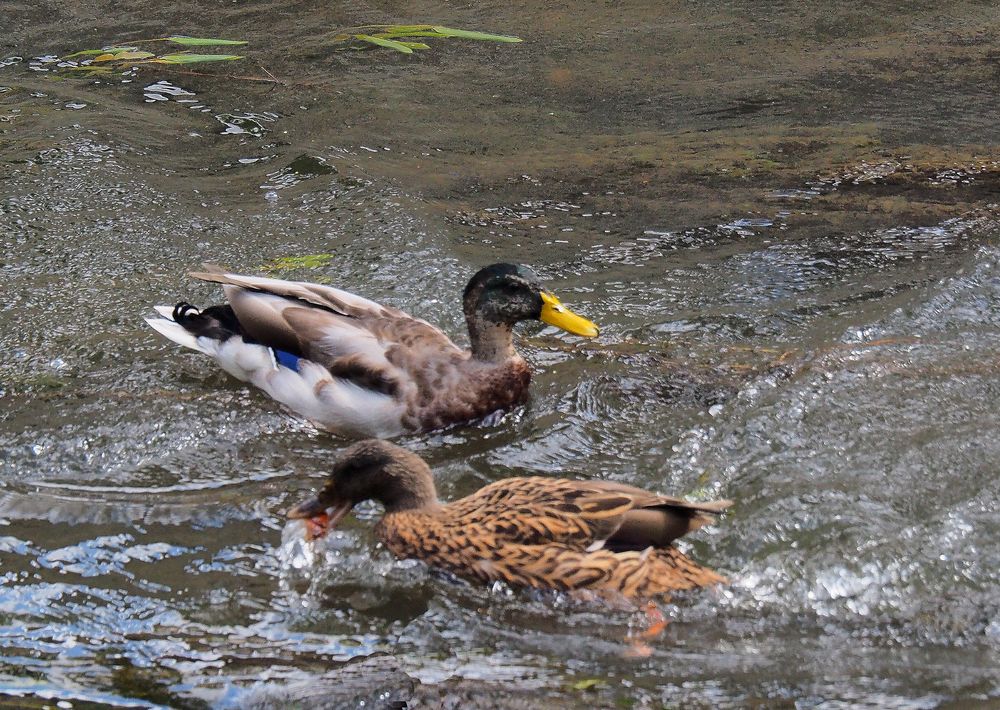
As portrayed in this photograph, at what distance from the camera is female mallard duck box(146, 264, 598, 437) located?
6.44 meters

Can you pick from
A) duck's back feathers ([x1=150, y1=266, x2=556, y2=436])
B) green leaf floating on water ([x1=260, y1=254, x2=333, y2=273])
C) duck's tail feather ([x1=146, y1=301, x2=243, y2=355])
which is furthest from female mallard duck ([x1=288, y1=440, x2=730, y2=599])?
green leaf floating on water ([x1=260, y1=254, x2=333, y2=273])

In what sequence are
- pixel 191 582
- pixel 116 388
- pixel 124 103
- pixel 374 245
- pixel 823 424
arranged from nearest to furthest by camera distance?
pixel 191 582 < pixel 823 424 < pixel 116 388 < pixel 374 245 < pixel 124 103

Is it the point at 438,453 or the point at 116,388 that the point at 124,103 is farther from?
the point at 438,453

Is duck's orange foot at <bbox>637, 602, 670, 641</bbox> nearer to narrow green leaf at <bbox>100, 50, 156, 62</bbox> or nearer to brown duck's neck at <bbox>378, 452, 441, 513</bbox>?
brown duck's neck at <bbox>378, 452, 441, 513</bbox>

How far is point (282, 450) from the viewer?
622 centimetres

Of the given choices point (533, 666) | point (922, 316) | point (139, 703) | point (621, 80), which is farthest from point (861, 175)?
point (139, 703)

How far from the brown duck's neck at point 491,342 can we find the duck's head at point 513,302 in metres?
0.01

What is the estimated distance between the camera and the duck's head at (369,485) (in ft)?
16.6

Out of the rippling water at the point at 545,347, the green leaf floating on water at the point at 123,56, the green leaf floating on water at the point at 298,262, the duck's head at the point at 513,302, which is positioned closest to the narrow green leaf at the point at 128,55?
the green leaf floating on water at the point at 123,56

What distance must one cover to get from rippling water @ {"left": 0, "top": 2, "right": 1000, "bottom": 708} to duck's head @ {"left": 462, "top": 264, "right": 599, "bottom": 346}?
0.38 meters

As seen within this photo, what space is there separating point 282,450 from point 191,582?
1.38 m

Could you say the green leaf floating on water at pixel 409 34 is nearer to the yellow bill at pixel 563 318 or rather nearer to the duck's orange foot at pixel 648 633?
the yellow bill at pixel 563 318

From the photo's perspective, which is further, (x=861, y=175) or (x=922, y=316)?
(x=861, y=175)

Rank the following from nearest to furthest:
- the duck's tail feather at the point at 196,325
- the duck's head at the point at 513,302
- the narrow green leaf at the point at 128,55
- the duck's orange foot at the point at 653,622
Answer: the duck's orange foot at the point at 653,622 → the duck's head at the point at 513,302 → the duck's tail feather at the point at 196,325 → the narrow green leaf at the point at 128,55
